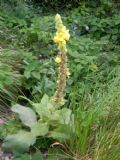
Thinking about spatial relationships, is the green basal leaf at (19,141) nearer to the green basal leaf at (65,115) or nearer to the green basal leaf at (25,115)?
the green basal leaf at (25,115)

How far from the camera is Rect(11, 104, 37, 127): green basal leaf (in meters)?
3.27

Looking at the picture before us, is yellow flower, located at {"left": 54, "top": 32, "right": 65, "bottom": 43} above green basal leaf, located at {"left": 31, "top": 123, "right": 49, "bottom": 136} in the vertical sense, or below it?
above

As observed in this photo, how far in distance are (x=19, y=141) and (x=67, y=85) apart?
2.88ft

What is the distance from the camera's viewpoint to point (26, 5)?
5.45 meters

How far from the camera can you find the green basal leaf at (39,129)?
315 cm

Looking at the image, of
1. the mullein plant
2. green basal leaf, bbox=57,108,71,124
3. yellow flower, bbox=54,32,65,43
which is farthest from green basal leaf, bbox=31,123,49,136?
yellow flower, bbox=54,32,65,43

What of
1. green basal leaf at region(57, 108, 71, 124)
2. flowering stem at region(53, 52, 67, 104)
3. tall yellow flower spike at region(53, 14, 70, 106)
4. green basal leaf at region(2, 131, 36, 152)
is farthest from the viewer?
green basal leaf at region(57, 108, 71, 124)

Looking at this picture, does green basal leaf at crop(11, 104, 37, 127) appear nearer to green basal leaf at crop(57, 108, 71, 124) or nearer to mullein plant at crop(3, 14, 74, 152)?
mullein plant at crop(3, 14, 74, 152)

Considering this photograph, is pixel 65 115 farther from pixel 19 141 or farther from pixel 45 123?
pixel 19 141

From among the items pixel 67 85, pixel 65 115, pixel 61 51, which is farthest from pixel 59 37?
pixel 67 85

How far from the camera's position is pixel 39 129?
3.17m

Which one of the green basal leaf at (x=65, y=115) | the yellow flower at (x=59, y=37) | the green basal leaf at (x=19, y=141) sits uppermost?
the yellow flower at (x=59, y=37)

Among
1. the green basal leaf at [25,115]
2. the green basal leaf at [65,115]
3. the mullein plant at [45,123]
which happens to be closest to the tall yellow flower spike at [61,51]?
the mullein plant at [45,123]

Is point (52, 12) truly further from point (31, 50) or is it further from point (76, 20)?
point (31, 50)
